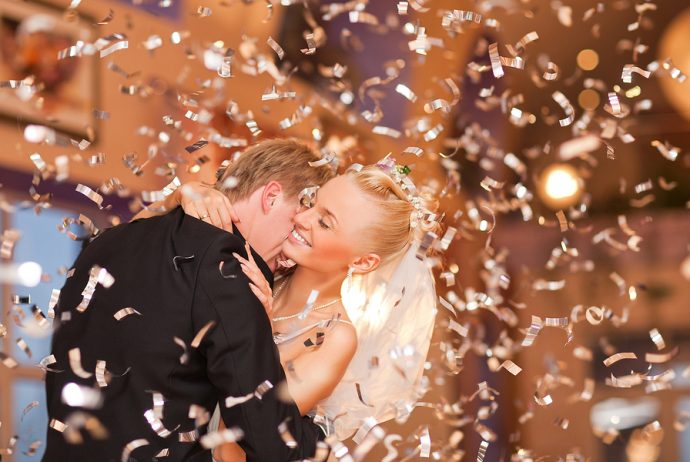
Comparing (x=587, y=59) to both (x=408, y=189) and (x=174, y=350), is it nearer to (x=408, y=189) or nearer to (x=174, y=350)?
(x=408, y=189)

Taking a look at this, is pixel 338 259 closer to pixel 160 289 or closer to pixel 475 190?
pixel 160 289

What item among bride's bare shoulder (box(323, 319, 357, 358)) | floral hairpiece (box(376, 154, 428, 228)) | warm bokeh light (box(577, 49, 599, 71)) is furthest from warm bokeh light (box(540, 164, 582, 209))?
bride's bare shoulder (box(323, 319, 357, 358))

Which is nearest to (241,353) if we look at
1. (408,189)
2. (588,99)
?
(408,189)

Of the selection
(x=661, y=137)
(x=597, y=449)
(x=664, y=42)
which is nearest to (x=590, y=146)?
(x=661, y=137)

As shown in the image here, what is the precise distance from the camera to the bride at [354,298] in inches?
88.8

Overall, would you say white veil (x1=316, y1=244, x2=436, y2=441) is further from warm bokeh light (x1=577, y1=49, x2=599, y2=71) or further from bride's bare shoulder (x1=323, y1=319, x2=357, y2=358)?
warm bokeh light (x1=577, y1=49, x2=599, y2=71)

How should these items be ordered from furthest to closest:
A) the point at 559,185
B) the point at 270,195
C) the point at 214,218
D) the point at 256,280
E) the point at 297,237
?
the point at 559,185 < the point at 297,237 < the point at 270,195 < the point at 214,218 < the point at 256,280

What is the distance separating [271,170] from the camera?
2.20m

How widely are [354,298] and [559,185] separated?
4993 millimetres

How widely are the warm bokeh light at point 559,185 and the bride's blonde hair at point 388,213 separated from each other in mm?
4932

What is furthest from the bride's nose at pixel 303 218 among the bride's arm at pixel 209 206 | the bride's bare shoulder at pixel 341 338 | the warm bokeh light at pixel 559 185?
the warm bokeh light at pixel 559 185

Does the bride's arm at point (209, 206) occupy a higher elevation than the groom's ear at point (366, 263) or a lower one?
higher

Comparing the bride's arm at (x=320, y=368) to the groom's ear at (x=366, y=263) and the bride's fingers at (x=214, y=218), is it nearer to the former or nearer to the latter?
the groom's ear at (x=366, y=263)

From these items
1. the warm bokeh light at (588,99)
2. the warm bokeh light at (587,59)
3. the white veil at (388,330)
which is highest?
the white veil at (388,330)
